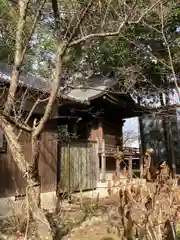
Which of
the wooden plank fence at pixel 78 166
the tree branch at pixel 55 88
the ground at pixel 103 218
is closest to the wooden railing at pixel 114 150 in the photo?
the wooden plank fence at pixel 78 166

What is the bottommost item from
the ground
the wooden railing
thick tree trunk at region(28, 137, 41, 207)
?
the ground

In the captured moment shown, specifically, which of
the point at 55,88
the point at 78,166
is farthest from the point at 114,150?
the point at 55,88

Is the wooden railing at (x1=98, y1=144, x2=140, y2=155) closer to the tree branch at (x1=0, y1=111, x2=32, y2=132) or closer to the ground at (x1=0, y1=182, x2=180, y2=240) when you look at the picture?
the ground at (x1=0, y1=182, x2=180, y2=240)

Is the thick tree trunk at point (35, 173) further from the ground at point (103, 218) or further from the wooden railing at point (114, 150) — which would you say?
the wooden railing at point (114, 150)

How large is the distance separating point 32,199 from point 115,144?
41.8 feet

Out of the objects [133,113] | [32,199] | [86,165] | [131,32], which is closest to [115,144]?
[133,113]

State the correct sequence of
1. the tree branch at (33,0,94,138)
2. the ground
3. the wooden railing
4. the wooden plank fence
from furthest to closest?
the wooden railing, the wooden plank fence, the tree branch at (33,0,94,138), the ground

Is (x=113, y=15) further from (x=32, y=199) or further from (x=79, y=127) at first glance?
(x=79, y=127)

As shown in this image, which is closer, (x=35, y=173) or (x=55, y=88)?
(x=35, y=173)

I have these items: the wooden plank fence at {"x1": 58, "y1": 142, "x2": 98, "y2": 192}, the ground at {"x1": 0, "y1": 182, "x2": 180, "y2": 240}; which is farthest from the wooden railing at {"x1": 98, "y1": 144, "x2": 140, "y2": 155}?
the ground at {"x1": 0, "y1": 182, "x2": 180, "y2": 240}

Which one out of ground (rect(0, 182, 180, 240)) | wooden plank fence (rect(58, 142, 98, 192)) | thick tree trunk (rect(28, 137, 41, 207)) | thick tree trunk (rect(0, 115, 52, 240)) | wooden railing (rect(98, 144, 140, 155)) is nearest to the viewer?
ground (rect(0, 182, 180, 240))

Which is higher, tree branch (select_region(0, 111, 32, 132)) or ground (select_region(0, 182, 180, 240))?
tree branch (select_region(0, 111, 32, 132))

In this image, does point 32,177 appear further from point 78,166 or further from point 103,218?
point 78,166

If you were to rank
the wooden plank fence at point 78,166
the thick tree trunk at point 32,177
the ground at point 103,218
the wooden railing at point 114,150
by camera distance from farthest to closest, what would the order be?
the wooden railing at point 114,150 < the wooden plank fence at point 78,166 < the thick tree trunk at point 32,177 < the ground at point 103,218
